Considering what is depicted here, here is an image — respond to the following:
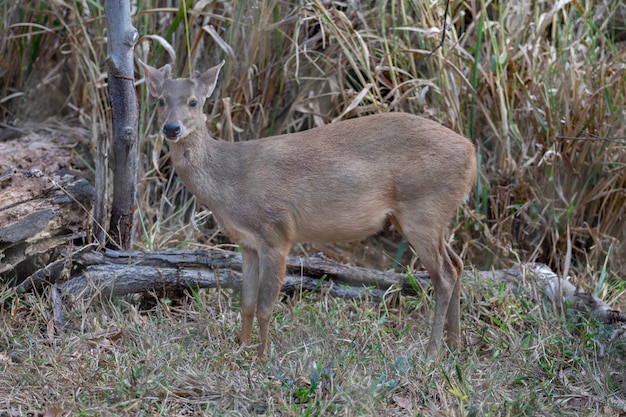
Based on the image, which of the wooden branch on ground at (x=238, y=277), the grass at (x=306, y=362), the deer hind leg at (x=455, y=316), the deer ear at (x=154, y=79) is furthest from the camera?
the wooden branch on ground at (x=238, y=277)

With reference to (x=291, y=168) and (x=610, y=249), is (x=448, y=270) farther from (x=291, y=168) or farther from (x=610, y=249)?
(x=610, y=249)

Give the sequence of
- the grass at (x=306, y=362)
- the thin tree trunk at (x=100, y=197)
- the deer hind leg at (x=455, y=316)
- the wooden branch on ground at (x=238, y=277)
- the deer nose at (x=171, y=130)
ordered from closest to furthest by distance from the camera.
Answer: the grass at (x=306, y=362) < the deer nose at (x=171, y=130) < the deer hind leg at (x=455, y=316) < the wooden branch on ground at (x=238, y=277) < the thin tree trunk at (x=100, y=197)

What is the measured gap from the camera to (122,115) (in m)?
5.40

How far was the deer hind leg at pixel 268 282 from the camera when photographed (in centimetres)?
480

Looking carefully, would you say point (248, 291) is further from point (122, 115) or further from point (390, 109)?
point (390, 109)

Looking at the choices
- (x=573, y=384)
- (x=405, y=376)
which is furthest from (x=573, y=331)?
(x=405, y=376)

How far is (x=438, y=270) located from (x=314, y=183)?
0.87 meters

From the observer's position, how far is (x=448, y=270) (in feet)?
16.7

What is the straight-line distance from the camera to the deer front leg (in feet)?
16.4

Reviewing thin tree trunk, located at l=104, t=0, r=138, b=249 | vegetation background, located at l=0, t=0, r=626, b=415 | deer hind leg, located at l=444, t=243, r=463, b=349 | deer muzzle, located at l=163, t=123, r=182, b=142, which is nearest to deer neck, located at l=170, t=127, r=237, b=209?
deer muzzle, located at l=163, t=123, r=182, b=142

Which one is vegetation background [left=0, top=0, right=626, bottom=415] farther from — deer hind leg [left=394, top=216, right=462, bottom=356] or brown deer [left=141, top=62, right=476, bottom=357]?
brown deer [left=141, top=62, right=476, bottom=357]

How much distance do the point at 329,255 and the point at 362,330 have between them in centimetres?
154

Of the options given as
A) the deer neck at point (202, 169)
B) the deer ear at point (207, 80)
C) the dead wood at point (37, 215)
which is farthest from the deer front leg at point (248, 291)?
the dead wood at point (37, 215)

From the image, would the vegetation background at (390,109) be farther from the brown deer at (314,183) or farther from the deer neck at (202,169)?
the deer neck at (202,169)
